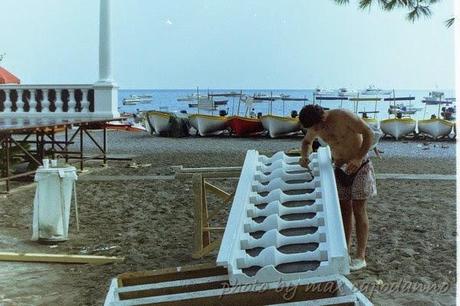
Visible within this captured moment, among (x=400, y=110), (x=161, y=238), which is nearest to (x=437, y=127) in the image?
(x=400, y=110)

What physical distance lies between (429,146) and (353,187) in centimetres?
1796

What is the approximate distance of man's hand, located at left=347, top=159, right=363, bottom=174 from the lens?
18.4 ft

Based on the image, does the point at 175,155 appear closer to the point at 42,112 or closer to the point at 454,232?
the point at 42,112

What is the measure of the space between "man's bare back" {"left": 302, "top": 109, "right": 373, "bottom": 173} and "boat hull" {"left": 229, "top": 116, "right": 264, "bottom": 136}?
19396 mm

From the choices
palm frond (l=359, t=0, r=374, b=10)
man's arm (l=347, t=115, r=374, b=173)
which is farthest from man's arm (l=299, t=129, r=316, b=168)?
palm frond (l=359, t=0, r=374, b=10)

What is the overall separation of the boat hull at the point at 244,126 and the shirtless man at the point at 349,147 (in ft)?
63.6

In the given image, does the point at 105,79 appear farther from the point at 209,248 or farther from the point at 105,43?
the point at 209,248

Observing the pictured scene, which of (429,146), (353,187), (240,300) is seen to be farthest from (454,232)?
(429,146)

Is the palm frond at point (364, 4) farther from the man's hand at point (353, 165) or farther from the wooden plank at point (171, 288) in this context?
the wooden plank at point (171, 288)

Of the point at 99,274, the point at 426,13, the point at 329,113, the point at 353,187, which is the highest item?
the point at 426,13

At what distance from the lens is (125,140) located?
22.6 metres

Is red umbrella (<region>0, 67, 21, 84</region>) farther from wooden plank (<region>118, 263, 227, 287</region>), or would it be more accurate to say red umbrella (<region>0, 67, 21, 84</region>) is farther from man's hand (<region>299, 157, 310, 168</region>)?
wooden plank (<region>118, 263, 227, 287</region>)

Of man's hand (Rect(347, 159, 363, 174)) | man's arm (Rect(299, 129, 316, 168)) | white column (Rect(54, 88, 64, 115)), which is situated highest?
white column (Rect(54, 88, 64, 115))

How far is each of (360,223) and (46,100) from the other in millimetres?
12984
